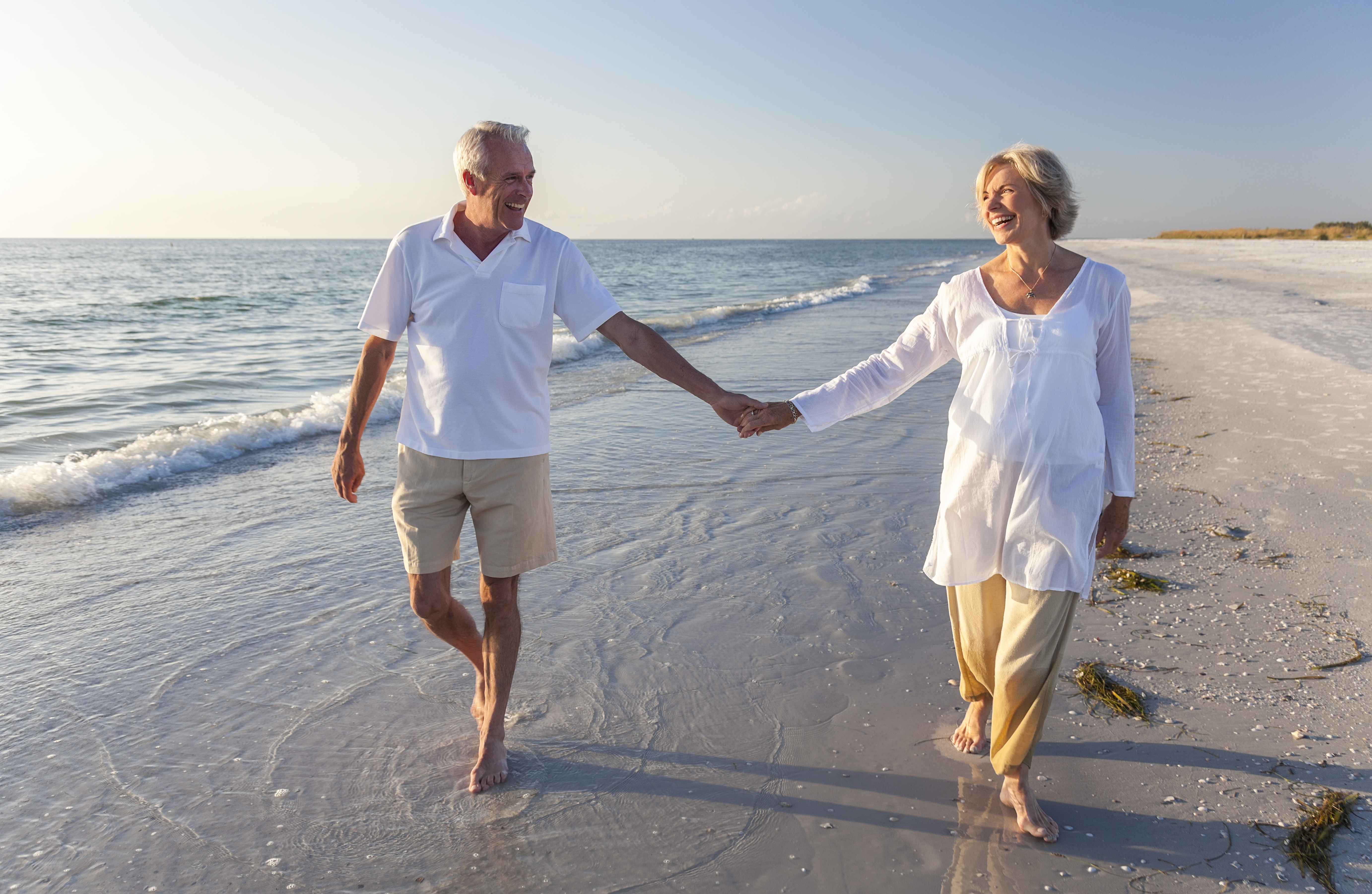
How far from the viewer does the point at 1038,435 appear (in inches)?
109

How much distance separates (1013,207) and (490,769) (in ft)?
8.86

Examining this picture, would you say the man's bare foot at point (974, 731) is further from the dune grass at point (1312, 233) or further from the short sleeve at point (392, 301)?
the dune grass at point (1312, 233)

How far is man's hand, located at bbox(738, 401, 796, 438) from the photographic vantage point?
3.65m

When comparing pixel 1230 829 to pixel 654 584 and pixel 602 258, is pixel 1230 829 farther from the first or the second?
pixel 602 258

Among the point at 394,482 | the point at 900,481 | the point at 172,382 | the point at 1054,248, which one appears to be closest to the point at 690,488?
the point at 900,481

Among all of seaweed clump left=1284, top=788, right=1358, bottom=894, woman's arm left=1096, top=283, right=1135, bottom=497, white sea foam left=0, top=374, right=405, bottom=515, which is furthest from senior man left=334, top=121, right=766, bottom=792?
white sea foam left=0, top=374, right=405, bottom=515

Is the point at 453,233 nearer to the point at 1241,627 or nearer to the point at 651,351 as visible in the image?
the point at 651,351

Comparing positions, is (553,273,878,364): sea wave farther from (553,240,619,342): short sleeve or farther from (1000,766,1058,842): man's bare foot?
(1000,766,1058,842): man's bare foot

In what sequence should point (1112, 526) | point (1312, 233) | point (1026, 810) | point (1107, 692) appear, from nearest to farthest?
point (1026, 810) → point (1112, 526) → point (1107, 692) → point (1312, 233)

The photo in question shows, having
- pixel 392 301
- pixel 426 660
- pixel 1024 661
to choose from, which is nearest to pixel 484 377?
pixel 392 301

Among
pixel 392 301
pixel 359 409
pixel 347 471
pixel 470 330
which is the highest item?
pixel 392 301

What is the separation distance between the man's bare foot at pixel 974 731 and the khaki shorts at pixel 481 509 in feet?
5.57

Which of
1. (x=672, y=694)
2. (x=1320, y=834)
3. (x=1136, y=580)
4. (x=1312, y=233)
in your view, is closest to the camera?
(x=1320, y=834)

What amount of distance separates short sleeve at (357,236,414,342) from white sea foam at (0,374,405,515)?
3.95 meters
